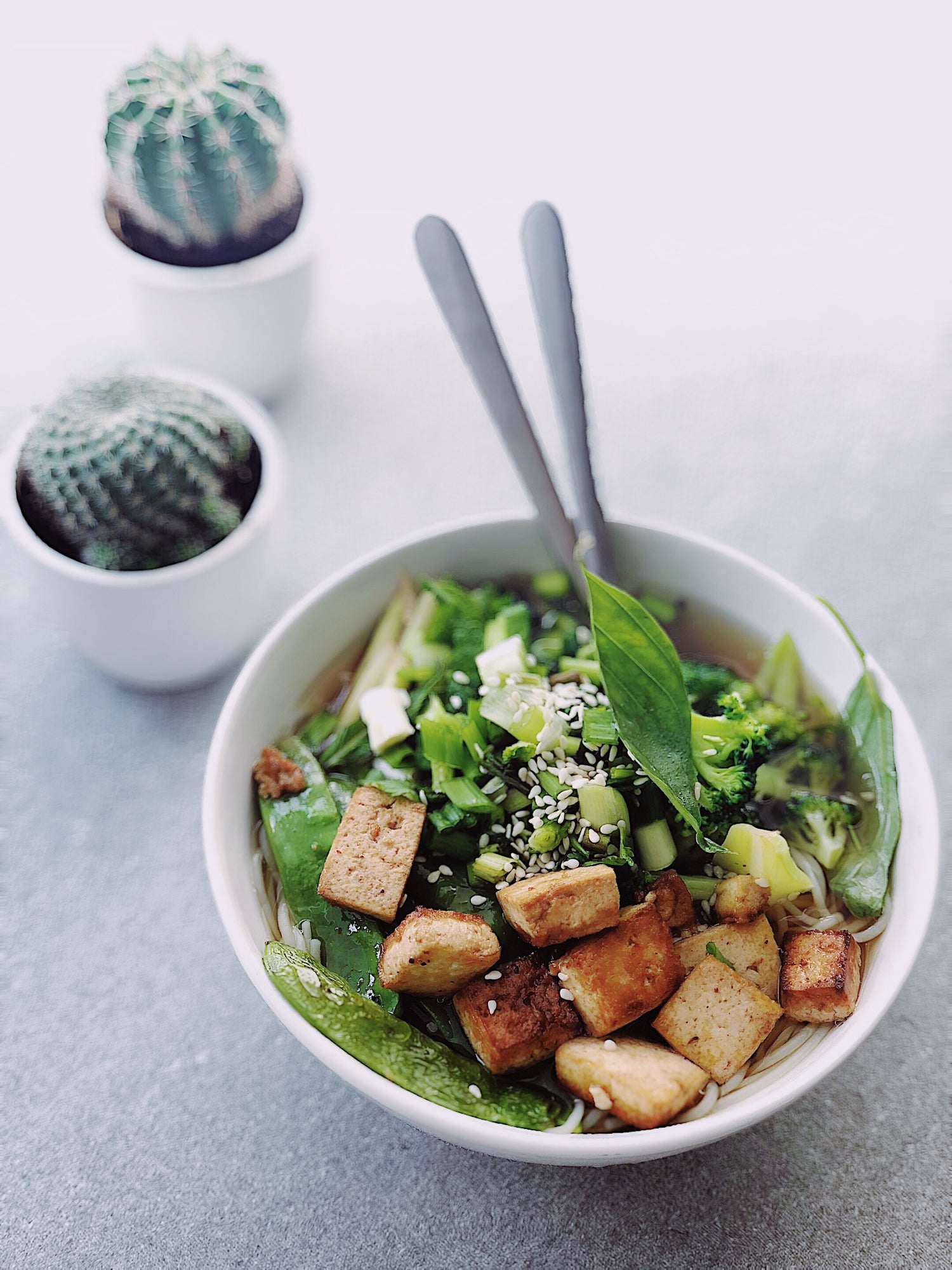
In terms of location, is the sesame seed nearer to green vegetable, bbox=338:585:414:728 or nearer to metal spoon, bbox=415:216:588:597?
green vegetable, bbox=338:585:414:728

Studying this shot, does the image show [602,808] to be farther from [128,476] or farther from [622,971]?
[128,476]

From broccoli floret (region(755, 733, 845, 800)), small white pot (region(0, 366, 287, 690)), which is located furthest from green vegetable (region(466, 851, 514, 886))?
small white pot (region(0, 366, 287, 690))

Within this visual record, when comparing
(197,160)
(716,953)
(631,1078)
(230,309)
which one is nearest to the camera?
(631,1078)

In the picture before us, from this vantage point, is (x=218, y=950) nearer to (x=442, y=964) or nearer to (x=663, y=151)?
(x=442, y=964)

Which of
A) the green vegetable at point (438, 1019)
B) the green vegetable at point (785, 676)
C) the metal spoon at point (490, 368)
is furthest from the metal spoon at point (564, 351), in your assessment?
the green vegetable at point (438, 1019)

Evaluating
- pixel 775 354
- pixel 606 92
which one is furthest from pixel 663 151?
pixel 775 354

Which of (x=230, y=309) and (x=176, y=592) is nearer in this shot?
(x=176, y=592)

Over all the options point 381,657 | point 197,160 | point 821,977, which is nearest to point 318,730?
point 381,657
